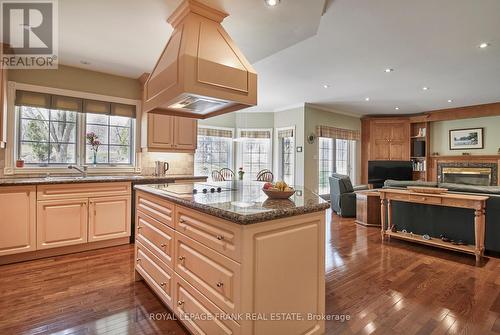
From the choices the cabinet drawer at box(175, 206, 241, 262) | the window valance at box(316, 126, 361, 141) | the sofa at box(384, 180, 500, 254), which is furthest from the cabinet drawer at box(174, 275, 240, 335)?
the window valance at box(316, 126, 361, 141)

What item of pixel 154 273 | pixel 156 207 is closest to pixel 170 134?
pixel 156 207

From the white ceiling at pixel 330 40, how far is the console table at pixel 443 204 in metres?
1.87

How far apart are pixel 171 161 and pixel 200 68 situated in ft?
9.83

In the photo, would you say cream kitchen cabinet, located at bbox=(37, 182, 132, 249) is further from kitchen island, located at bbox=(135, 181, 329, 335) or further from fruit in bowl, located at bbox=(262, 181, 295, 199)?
fruit in bowl, located at bbox=(262, 181, 295, 199)

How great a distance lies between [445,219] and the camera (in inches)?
140

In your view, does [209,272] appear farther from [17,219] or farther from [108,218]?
[17,219]

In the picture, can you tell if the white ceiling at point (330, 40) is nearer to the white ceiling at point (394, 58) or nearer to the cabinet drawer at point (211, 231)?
the white ceiling at point (394, 58)

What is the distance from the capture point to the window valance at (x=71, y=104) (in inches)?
138

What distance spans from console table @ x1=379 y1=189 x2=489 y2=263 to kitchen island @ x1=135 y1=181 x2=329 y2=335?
2508mm

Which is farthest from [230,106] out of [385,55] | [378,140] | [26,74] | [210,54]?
[378,140]

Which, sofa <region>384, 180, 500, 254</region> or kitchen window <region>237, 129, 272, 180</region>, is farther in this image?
kitchen window <region>237, 129, 272, 180</region>

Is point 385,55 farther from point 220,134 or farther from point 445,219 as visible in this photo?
point 220,134

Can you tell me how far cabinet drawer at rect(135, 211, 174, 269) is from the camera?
195 cm

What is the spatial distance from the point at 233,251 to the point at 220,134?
18.8ft
